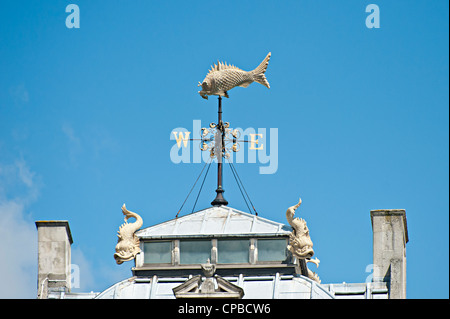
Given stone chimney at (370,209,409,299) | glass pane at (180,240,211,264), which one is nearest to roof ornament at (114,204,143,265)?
glass pane at (180,240,211,264)

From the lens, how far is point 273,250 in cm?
9900

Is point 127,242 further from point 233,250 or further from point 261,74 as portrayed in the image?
point 261,74

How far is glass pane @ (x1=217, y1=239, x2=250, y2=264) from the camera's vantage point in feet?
325

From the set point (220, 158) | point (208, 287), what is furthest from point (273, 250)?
Result: point (220, 158)

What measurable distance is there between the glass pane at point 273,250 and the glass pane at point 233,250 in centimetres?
63

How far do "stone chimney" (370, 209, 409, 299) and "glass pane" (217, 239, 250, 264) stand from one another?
5570 mm

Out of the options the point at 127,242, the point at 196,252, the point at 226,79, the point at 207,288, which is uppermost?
the point at 226,79

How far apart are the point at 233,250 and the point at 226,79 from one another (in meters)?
9.13

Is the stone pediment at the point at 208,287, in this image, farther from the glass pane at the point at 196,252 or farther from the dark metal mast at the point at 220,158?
the dark metal mast at the point at 220,158

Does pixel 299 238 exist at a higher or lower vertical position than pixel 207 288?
higher

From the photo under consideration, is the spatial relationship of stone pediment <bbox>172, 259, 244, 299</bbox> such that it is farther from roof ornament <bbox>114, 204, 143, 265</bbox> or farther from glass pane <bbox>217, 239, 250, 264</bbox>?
roof ornament <bbox>114, 204, 143, 265</bbox>

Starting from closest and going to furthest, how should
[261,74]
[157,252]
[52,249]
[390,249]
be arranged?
[157,252] < [390,249] < [52,249] < [261,74]
